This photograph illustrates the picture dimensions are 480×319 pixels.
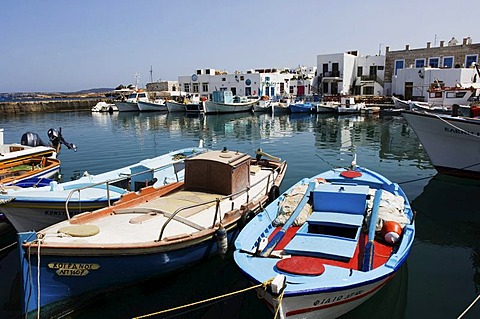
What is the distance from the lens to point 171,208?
970cm

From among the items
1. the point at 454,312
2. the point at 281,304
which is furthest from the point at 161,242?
the point at 454,312

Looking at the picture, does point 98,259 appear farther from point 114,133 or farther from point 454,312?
point 114,133

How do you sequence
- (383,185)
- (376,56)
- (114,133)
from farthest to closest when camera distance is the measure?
(376,56)
(114,133)
(383,185)

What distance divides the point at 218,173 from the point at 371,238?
4.82m

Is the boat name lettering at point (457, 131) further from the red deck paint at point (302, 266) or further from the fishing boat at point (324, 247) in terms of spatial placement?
the red deck paint at point (302, 266)

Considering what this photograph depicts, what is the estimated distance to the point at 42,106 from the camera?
8000 centimetres

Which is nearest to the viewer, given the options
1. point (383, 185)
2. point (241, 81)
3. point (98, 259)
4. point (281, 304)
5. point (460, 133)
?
point (281, 304)

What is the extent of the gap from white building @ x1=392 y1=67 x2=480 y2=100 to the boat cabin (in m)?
49.1

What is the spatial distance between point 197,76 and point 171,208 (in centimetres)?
7180

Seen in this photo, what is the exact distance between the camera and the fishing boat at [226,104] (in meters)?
61.0

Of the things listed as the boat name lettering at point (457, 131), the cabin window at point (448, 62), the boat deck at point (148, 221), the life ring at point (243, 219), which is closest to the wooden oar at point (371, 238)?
the life ring at point (243, 219)

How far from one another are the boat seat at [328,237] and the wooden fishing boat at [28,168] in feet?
37.6

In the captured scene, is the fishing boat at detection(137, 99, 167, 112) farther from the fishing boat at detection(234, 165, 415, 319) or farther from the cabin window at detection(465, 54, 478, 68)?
the fishing boat at detection(234, 165, 415, 319)

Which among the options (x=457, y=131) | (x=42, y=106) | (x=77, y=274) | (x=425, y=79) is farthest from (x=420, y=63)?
(x=42, y=106)
